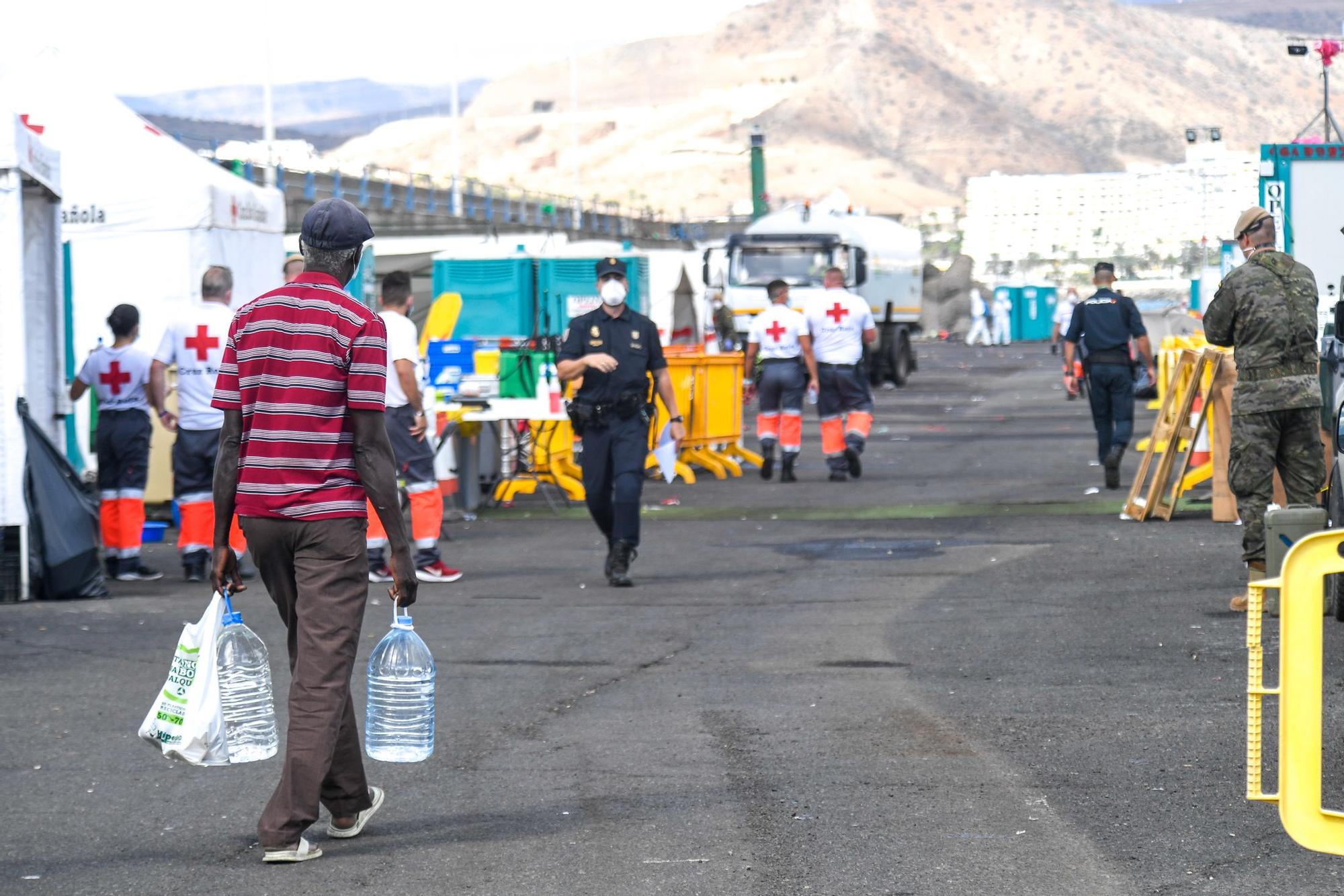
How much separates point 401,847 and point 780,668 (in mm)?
3247

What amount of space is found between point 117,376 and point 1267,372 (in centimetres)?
702

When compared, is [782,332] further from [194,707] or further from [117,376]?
[194,707]

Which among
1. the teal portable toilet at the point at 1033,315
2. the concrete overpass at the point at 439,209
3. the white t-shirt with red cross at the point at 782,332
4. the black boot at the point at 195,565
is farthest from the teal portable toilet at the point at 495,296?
the teal portable toilet at the point at 1033,315

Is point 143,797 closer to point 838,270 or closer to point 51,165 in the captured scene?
point 51,165

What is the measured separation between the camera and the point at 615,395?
1090 cm

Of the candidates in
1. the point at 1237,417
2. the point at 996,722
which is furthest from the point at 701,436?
the point at 996,722

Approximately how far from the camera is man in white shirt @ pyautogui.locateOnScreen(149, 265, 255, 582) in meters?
11.7

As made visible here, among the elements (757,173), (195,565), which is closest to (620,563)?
(195,565)

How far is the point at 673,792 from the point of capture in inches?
249

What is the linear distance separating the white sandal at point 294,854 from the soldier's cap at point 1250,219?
5.79 m

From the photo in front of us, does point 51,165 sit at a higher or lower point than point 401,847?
higher

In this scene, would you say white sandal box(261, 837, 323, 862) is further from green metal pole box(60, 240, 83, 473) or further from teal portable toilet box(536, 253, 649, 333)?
teal portable toilet box(536, 253, 649, 333)

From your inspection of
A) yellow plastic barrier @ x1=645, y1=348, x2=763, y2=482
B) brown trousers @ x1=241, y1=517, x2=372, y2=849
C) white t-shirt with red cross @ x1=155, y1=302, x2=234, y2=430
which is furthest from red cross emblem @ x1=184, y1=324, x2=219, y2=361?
yellow plastic barrier @ x1=645, y1=348, x2=763, y2=482

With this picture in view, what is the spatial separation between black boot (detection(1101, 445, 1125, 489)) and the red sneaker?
6.86m
